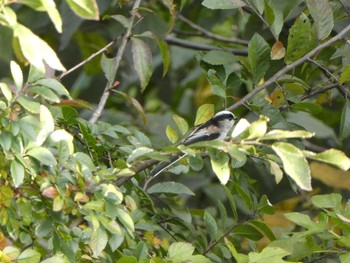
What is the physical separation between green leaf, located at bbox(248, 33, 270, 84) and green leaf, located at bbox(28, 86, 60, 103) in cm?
71

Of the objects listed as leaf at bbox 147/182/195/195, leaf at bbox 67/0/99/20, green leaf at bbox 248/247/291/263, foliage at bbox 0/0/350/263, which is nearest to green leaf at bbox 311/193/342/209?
foliage at bbox 0/0/350/263

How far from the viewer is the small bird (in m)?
2.03

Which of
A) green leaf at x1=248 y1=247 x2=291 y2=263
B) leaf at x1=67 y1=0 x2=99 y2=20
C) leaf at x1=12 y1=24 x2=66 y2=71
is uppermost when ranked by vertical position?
leaf at x1=67 y1=0 x2=99 y2=20

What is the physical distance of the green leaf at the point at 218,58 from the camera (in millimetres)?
2305

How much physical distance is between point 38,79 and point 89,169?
0.20m

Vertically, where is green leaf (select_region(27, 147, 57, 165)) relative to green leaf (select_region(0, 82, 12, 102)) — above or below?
below

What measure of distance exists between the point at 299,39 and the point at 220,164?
746 mm

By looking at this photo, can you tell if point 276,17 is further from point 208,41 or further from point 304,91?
point 208,41

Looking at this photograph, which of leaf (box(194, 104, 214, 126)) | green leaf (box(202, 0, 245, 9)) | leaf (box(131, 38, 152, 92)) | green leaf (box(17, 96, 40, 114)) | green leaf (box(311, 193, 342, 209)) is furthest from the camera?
leaf (box(131, 38, 152, 92))

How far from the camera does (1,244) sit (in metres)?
1.93

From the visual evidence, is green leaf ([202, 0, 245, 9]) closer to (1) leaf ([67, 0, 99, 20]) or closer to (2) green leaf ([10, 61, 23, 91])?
(2) green leaf ([10, 61, 23, 91])

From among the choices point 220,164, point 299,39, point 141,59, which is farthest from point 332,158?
point 141,59

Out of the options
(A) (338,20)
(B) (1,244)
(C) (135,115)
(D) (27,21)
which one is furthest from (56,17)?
(C) (135,115)

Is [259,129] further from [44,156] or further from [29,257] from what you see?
[29,257]
